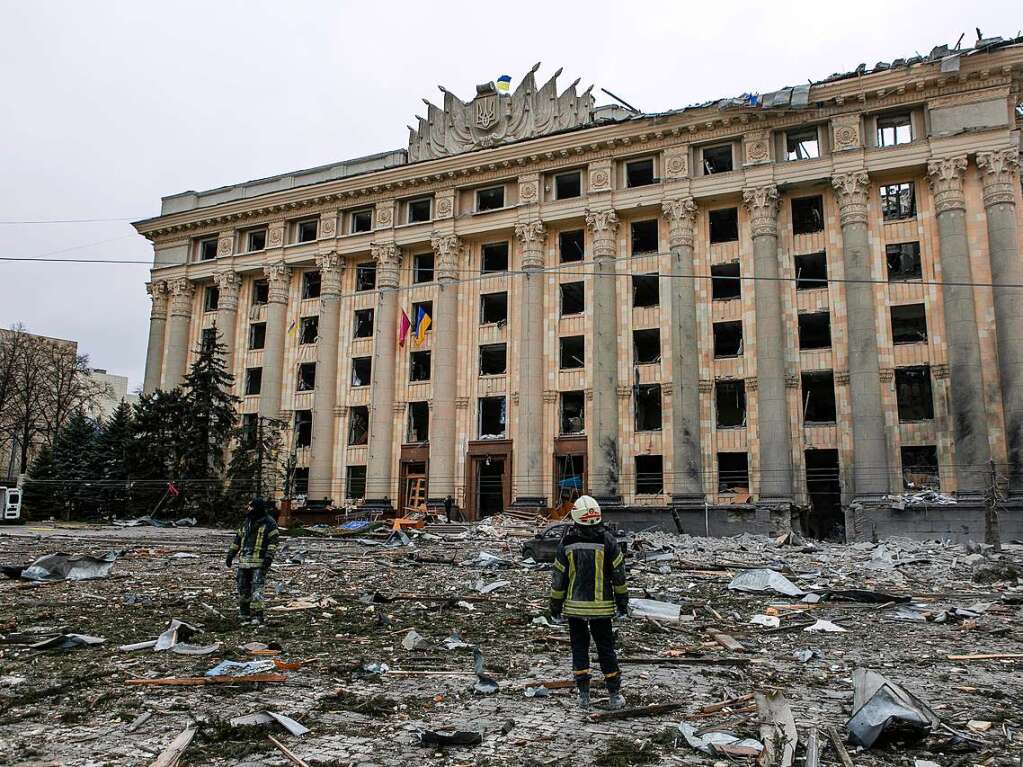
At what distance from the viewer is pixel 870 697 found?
5840 mm

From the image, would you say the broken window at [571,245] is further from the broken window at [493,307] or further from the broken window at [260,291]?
the broken window at [260,291]

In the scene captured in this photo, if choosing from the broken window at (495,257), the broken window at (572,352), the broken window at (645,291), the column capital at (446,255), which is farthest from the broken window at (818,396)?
the column capital at (446,255)

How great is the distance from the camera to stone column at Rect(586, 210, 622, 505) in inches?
1267

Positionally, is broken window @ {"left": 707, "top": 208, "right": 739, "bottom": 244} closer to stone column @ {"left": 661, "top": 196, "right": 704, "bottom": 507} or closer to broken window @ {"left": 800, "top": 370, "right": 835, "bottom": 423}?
stone column @ {"left": 661, "top": 196, "right": 704, "bottom": 507}

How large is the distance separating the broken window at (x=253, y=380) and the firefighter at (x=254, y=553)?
32587 mm

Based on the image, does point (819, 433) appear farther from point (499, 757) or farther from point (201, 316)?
point (201, 316)

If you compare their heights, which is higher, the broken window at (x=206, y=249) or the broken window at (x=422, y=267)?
the broken window at (x=206, y=249)

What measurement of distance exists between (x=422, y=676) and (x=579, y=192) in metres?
31.4

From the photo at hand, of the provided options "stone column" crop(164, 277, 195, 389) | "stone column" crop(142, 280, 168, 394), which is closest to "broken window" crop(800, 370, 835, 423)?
"stone column" crop(164, 277, 195, 389)

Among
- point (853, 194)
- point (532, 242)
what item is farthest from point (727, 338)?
point (532, 242)

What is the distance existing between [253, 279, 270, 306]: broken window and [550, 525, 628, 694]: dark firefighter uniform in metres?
39.5

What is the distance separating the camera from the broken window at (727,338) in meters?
32.7

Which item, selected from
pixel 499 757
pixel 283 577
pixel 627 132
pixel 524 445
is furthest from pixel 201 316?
pixel 499 757

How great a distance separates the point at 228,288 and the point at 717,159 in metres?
27.5
